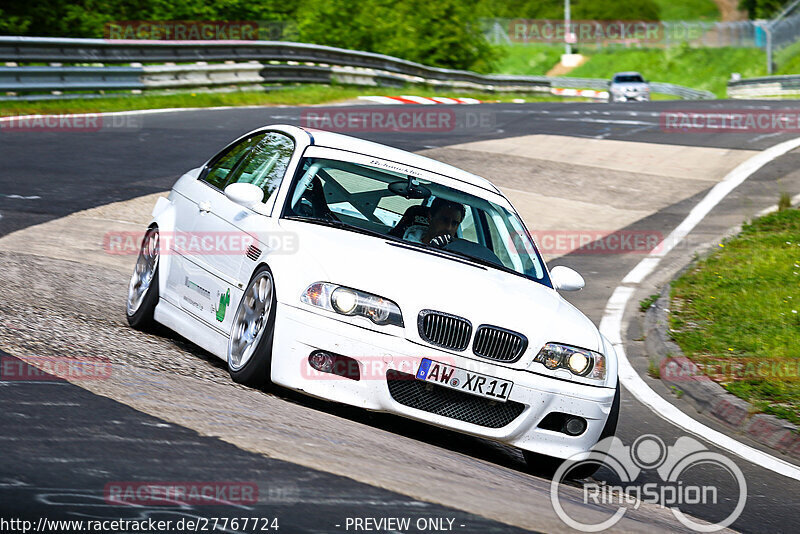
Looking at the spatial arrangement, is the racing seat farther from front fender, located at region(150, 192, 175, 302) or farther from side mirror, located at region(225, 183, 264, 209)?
front fender, located at region(150, 192, 175, 302)

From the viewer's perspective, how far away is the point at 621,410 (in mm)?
8234

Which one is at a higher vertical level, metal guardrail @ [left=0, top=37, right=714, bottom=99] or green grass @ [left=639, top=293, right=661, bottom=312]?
metal guardrail @ [left=0, top=37, right=714, bottom=99]

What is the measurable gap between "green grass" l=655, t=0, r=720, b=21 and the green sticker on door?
130089 mm

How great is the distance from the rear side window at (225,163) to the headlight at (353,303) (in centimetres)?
206

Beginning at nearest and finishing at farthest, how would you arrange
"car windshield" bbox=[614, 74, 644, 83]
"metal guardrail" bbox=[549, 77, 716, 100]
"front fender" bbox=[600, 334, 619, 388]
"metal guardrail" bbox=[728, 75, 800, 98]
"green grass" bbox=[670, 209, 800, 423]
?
1. "front fender" bbox=[600, 334, 619, 388]
2. "green grass" bbox=[670, 209, 800, 423]
3. "metal guardrail" bbox=[728, 75, 800, 98]
4. "car windshield" bbox=[614, 74, 644, 83]
5. "metal guardrail" bbox=[549, 77, 716, 100]

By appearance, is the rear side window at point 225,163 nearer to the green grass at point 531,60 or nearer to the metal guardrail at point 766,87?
the metal guardrail at point 766,87

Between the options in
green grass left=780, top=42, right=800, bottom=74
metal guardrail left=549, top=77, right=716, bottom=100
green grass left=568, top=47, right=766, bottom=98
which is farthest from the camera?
green grass left=568, top=47, right=766, bottom=98

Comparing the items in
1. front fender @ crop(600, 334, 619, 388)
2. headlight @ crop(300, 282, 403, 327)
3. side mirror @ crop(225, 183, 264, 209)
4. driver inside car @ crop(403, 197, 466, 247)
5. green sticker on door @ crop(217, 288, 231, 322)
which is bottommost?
front fender @ crop(600, 334, 619, 388)

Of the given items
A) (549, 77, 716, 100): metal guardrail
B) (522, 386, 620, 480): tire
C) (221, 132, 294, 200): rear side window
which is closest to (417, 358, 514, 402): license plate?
(522, 386, 620, 480): tire

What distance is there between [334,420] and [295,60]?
24.7 meters

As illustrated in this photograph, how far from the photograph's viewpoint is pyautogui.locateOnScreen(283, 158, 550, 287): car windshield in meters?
7.15

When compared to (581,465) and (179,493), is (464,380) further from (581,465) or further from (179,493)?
(179,493)

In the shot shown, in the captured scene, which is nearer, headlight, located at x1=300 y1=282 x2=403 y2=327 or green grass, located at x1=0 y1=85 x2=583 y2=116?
headlight, located at x1=300 y1=282 x2=403 y2=327

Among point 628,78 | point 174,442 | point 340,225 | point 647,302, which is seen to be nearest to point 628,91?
point 628,78
